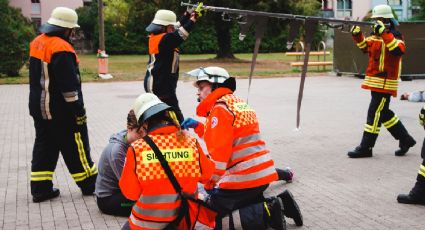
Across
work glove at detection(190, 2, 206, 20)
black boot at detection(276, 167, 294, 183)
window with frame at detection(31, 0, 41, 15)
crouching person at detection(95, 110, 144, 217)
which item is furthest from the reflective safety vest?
window with frame at detection(31, 0, 41, 15)

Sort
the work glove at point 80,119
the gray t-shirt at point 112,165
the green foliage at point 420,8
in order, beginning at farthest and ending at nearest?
the green foliage at point 420,8, the work glove at point 80,119, the gray t-shirt at point 112,165

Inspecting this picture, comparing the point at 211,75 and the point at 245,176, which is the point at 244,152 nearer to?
the point at 245,176

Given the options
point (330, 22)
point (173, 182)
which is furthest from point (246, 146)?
point (330, 22)

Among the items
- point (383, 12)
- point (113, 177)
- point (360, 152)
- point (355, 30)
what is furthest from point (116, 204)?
point (383, 12)

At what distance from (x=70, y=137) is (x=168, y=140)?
245cm

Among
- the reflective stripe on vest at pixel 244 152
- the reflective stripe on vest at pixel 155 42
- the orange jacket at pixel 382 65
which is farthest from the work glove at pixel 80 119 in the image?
the orange jacket at pixel 382 65

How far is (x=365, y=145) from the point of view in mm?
8047

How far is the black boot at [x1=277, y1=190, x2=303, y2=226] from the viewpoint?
516 centimetres

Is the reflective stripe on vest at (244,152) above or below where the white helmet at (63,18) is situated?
below

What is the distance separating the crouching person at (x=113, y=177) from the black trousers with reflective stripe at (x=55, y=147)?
2.20 feet

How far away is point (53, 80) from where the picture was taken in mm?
5941

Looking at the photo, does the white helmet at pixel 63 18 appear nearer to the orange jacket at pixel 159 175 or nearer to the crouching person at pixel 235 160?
the crouching person at pixel 235 160

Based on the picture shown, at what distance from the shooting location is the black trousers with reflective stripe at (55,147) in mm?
6078

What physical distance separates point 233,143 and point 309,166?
3064 millimetres
